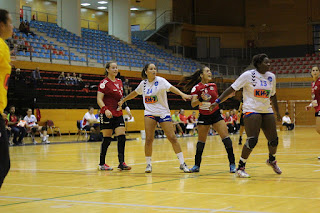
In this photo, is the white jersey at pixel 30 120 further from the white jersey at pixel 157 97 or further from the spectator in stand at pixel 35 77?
the white jersey at pixel 157 97

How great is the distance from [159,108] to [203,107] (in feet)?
2.63

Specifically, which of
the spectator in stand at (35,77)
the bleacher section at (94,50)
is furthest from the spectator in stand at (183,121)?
the spectator in stand at (35,77)

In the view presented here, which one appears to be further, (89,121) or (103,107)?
(89,121)

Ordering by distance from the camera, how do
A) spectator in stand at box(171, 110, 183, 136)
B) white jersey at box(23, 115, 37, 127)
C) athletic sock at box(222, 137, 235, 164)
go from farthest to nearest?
spectator in stand at box(171, 110, 183, 136)
white jersey at box(23, 115, 37, 127)
athletic sock at box(222, 137, 235, 164)

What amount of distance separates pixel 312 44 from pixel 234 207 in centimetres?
4016

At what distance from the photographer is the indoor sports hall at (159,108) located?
6098 millimetres

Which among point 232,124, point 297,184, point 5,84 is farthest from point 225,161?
point 232,124

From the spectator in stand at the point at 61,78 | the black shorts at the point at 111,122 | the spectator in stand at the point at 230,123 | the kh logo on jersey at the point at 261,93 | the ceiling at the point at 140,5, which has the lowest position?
the spectator in stand at the point at 230,123

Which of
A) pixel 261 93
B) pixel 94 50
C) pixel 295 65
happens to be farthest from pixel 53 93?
pixel 295 65

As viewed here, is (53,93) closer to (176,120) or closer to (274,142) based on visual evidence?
(176,120)

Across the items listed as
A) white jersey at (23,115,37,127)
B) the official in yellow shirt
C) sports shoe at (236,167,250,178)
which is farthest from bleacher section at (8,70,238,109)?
the official in yellow shirt

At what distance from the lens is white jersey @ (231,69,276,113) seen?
7.77 metres

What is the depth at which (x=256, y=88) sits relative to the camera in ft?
25.5

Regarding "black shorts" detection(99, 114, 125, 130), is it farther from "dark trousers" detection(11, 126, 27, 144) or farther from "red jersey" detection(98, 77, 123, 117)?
"dark trousers" detection(11, 126, 27, 144)
